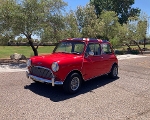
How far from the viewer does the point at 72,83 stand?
20.1ft

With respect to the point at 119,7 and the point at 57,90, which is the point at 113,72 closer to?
the point at 57,90

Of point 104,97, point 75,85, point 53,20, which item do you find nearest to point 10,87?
point 75,85

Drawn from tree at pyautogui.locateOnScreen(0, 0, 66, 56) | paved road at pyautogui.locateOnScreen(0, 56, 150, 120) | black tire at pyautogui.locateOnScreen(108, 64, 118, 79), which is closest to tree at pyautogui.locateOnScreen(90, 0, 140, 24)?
tree at pyautogui.locateOnScreen(0, 0, 66, 56)

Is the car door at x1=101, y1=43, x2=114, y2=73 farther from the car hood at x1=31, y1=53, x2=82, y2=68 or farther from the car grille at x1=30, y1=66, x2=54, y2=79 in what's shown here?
the car grille at x1=30, y1=66, x2=54, y2=79

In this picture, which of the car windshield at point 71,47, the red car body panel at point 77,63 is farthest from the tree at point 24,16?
the red car body panel at point 77,63

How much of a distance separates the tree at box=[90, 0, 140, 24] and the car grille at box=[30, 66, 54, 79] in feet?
137

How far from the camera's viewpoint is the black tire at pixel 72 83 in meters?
5.91

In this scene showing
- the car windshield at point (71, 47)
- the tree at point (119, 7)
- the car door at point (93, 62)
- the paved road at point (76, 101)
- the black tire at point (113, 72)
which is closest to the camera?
the paved road at point (76, 101)

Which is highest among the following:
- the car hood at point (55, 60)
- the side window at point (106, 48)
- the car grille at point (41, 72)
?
the side window at point (106, 48)

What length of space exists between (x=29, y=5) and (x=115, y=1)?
127ft

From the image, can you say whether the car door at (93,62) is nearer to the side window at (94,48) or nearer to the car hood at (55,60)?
the side window at (94,48)

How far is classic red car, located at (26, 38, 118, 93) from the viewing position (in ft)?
18.9

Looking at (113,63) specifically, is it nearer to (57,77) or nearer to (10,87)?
(57,77)

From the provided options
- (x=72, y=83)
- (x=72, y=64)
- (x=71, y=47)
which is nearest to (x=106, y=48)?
→ (x=71, y=47)
